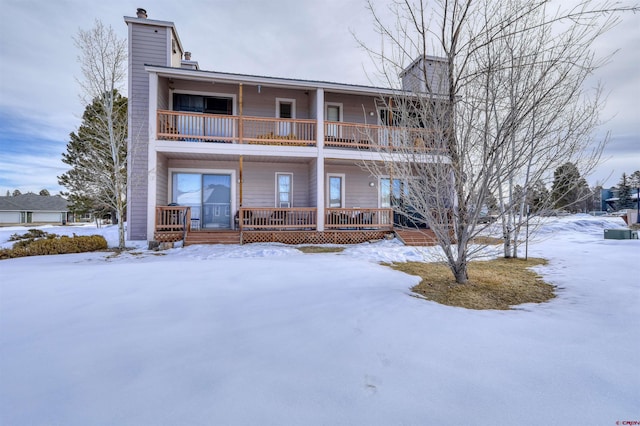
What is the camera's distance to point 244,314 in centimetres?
304

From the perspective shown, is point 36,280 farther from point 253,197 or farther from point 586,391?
point 253,197

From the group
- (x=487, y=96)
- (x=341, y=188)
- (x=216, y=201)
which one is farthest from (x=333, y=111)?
(x=487, y=96)

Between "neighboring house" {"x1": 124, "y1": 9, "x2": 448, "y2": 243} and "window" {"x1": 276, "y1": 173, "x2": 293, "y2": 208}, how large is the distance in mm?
44

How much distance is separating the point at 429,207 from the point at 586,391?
2.92 meters

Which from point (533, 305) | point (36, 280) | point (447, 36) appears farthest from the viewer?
point (447, 36)

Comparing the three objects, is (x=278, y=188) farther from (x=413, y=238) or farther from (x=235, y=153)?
(x=413, y=238)

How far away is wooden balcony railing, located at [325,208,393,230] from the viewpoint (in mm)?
10664

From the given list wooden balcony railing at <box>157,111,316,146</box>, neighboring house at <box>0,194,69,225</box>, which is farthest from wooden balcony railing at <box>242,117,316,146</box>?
neighboring house at <box>0,194,69,225</box>

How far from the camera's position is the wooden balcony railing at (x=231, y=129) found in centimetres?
975

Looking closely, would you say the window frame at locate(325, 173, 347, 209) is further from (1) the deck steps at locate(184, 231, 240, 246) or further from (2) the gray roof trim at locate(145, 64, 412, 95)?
(1) the deck steps at locate(184, 231, 240, 246)

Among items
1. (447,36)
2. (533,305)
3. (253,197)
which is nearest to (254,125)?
(253,197)

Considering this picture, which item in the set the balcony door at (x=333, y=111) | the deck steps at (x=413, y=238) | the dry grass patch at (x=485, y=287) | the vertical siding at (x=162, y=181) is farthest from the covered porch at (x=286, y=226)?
the balcony door at (x=333, y=111)

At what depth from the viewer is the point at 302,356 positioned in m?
2.19

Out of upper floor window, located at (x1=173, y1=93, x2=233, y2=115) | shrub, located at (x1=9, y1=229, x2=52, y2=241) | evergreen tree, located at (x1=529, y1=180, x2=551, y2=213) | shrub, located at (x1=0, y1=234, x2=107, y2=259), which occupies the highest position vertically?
upper floor window, located at (x1=173, y1=93, x2=233, y2=115)
